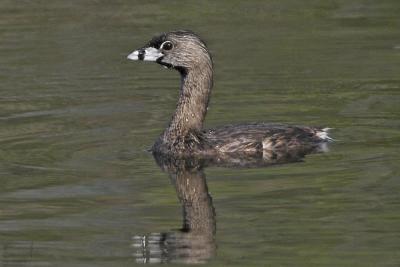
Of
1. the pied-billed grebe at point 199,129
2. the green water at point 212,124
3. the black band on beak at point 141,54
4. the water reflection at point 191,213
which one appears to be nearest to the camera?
the water reflection at point 191,213

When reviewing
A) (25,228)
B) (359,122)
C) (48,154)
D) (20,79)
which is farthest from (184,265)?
(20,79)

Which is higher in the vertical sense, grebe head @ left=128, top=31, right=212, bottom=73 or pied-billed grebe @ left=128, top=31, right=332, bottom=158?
grebe head @ left=128, top=31, right=212, bottom=73

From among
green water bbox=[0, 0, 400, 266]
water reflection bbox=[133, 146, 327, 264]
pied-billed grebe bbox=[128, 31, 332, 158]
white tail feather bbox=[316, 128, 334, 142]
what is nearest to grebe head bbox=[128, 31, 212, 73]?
pied-billed grebe bbox=[128, 31, 332, 158]

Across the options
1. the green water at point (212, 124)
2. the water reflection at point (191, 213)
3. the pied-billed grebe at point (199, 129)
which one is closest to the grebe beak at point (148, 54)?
the pied-billed grebe at point (199, 129)

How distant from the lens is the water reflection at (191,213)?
31.8ft

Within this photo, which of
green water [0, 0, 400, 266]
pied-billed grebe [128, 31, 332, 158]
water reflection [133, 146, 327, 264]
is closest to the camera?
water reflection [133, 146, 327, 264]

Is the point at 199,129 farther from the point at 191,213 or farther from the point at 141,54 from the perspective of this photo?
the point at 191,213

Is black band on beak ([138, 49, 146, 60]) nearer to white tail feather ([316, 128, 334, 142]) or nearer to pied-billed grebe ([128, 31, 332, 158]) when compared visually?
pied-billed grebe ([128, 31, 332, 158])

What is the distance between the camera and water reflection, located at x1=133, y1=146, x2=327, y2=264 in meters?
9.68

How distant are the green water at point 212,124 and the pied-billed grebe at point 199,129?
298 mm

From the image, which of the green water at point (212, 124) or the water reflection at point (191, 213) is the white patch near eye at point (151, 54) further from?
the water reflection at point (191, 213)

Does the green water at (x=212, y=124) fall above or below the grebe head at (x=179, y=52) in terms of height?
below

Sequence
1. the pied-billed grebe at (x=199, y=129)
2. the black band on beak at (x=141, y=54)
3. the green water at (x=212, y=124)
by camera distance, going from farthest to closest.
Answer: the black band on beak at (x=141, y=54)
the pied-billed grebe at (x=199, y=129)
the green water at (x=212, y=124)

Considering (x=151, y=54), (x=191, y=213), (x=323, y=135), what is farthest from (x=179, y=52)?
(x=191, y=213)
